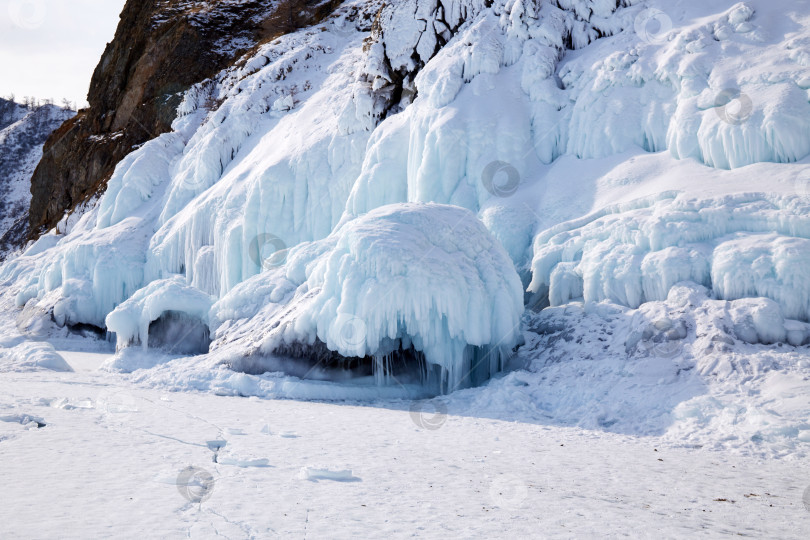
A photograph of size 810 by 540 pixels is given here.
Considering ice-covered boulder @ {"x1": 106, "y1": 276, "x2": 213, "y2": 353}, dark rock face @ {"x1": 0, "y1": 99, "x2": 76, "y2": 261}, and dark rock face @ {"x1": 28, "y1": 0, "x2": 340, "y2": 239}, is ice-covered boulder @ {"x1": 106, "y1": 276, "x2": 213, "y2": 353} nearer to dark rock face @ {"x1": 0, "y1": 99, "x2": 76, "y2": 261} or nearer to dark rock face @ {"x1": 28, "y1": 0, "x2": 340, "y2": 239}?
dark rock face @ {"x1": 28, "y1": 0, "x2": 340, "y2": 239}

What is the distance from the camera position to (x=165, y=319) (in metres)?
18.7

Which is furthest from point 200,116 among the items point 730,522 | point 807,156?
point 730,522

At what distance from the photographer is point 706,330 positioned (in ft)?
37.2

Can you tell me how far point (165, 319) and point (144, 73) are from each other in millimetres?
23372

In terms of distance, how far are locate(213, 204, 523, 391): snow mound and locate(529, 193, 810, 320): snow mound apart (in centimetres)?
149

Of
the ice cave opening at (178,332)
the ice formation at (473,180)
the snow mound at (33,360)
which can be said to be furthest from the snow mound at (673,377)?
the snow mound at (33,360)

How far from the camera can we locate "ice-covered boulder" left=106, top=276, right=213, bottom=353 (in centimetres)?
1786

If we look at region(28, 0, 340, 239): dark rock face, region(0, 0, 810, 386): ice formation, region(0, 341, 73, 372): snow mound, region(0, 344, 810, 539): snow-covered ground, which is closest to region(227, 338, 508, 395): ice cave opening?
region(0, 0, 810, 386): ice formation

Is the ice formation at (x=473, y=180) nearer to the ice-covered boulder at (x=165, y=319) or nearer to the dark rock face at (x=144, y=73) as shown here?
the ice-covered boulder at (x=165, y=319)

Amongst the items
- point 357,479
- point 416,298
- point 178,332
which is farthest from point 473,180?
point 357,479

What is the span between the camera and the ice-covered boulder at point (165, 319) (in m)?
17.9

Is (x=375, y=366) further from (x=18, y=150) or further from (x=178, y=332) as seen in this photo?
(x=18, y=150)

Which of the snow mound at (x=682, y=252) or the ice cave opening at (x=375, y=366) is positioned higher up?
the snow mound at (x=682, y=252)

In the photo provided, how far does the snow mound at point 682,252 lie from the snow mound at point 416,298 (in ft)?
4.88
